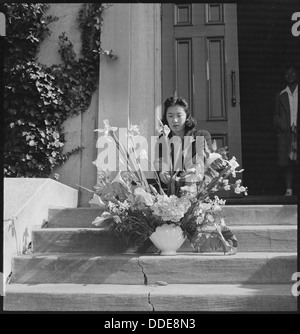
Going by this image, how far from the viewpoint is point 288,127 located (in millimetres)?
5574

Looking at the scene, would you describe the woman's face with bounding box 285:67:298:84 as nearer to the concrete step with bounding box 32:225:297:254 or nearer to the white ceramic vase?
the concrete step with bounding box 32:225:297:254

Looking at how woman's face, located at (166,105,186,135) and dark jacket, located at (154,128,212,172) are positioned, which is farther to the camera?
woman's face, located at (166,105,186,135)

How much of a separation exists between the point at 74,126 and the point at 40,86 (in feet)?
1.83

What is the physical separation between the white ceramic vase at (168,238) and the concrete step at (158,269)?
0.08 m

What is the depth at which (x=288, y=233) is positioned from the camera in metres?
3.53

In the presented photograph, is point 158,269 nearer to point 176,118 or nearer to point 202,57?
point 176,118

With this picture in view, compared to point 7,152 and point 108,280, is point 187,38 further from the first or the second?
point 108,280

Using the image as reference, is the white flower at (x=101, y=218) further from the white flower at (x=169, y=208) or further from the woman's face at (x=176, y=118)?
the woman's face at (x=176, y=118)

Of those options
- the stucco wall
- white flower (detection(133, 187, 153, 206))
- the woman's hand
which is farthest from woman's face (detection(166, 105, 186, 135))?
the stucco wall

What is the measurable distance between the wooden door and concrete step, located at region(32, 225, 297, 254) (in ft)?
6.57

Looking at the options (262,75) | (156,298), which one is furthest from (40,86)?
(262,75)

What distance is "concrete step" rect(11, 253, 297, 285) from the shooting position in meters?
3.12
